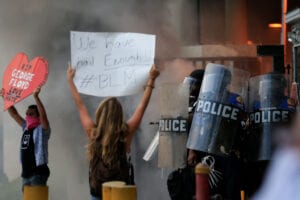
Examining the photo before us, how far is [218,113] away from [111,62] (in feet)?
4.17

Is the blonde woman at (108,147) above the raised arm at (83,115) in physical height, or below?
below

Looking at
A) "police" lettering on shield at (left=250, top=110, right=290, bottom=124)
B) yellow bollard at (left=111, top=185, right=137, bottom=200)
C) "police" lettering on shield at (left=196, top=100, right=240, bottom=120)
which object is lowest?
yellow bollard at (left=111, top=185, right=137, bottom=200)

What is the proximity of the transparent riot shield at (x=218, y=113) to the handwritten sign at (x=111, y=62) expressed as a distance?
0.86 meters

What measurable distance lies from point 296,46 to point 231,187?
52.7 inches

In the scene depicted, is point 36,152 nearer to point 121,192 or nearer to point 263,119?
point 121,192

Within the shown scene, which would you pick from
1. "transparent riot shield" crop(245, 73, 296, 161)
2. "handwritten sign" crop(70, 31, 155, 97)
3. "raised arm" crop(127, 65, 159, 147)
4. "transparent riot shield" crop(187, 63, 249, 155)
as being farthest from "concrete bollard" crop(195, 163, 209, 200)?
"handwritten sign" crop(70, 31, 155, 97)

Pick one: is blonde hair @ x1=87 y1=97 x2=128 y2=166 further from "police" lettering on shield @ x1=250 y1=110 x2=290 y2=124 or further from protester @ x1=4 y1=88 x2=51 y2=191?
protester @ x1=4 y1=88 x2=51 y2=191

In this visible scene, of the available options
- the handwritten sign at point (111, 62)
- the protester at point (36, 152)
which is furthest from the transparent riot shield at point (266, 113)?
the protester at point (36, 152)

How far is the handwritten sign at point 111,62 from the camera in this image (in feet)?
14.8

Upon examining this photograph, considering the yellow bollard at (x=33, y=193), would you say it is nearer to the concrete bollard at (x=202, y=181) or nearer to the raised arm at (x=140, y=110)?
the raised arm at (x=140, y=110)

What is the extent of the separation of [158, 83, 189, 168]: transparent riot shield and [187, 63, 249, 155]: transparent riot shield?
0.70ft

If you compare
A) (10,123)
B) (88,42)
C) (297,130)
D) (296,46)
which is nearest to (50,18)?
(10,123)

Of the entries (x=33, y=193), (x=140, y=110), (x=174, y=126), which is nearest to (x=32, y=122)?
(x=33, y=193)

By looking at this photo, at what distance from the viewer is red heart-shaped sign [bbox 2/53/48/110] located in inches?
208
